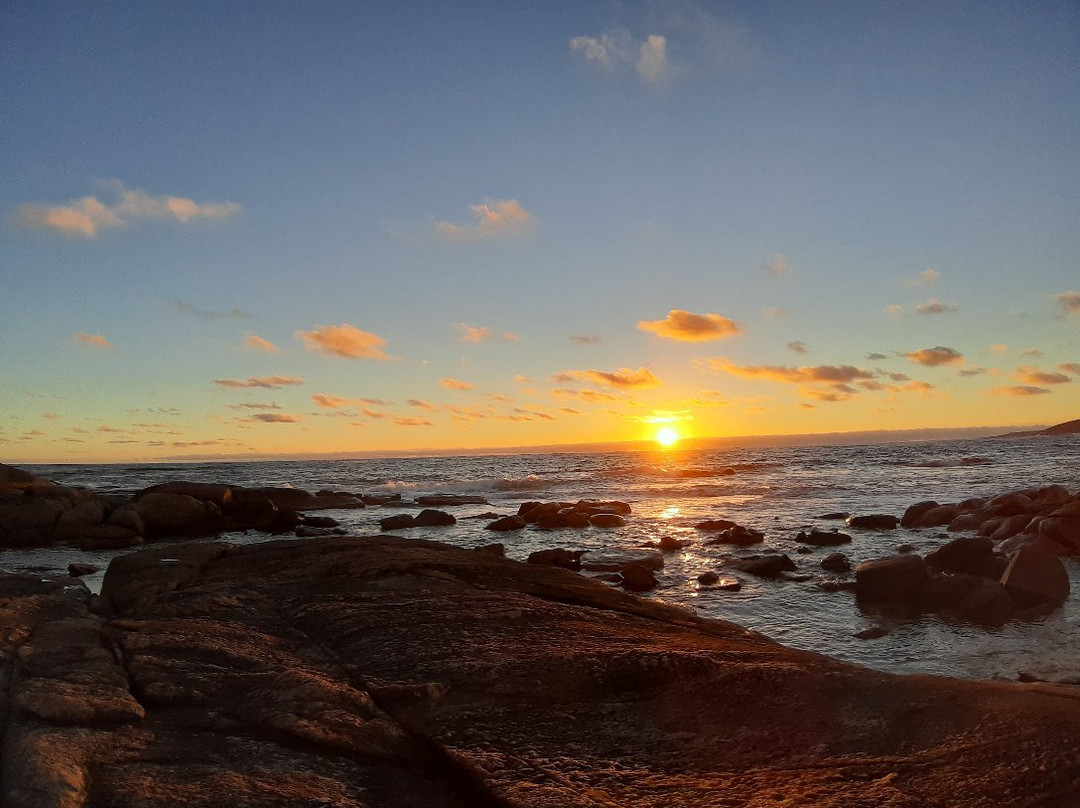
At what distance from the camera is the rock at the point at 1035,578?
12.4 m

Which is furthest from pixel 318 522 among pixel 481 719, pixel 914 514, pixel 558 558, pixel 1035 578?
pixel 481 719

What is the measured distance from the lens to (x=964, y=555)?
48.9 ft

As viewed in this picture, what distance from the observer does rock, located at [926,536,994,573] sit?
48.6 feet

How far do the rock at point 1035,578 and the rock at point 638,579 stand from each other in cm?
681

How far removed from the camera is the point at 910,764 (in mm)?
4141

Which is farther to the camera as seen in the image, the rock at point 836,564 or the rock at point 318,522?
the rock at point 318,522

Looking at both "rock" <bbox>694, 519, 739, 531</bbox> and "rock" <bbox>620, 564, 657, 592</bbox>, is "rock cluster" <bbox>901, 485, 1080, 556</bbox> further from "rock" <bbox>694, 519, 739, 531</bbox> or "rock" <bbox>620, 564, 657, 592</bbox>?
"rock" <bbox>620, 564, 657, 592</bbox>

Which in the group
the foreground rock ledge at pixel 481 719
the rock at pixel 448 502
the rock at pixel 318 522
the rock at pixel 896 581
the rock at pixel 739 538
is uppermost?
the foreground rock ledge at pixel 481 719

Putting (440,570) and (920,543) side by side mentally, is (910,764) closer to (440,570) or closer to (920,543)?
(440,570)

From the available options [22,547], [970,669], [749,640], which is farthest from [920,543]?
[22,547]

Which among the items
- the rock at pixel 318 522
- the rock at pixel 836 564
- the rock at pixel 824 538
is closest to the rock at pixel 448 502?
the rock at pixel 318 522

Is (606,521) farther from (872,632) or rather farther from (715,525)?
(872,632)

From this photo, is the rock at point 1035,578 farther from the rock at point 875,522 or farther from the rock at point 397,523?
the rock at point 397,523

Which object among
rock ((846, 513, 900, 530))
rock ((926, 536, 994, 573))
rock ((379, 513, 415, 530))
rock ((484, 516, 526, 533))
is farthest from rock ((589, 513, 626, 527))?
rock ((926, 536, 994, 573))
